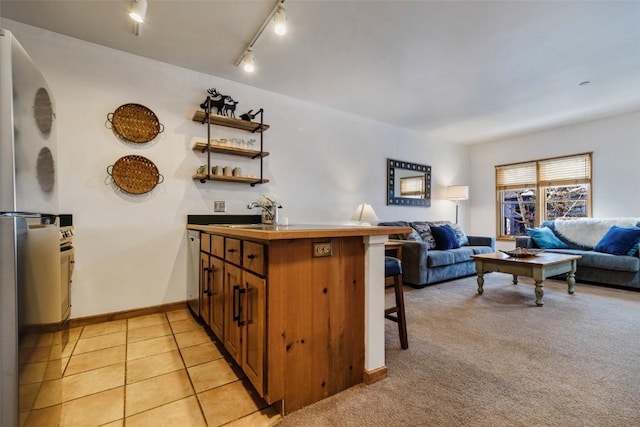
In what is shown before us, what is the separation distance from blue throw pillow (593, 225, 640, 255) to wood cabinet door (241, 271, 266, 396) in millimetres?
4852

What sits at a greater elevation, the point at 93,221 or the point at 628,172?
the point at 628,172

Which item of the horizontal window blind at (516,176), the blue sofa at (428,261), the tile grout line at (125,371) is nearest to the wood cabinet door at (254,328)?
the tile grout line at (125,371)

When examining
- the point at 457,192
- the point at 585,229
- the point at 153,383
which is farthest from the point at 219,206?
the point at 585,229

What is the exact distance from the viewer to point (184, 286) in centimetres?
299

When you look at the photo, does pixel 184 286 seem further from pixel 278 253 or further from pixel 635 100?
pixel 635 100

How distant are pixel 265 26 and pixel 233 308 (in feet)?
7.15

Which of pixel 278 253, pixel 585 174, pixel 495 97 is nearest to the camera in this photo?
pixel 278 253

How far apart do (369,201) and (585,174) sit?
3731mm

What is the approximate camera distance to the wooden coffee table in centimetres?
300

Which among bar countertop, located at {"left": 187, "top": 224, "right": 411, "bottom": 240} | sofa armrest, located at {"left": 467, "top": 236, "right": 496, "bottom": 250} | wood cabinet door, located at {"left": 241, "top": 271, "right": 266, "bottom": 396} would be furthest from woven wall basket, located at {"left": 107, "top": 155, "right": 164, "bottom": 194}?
sofa armrest, located at {"left": 467, "top": 236, "right": 496, "bottom": 250}

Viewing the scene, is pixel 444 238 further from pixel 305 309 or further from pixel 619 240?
pixel 305 309

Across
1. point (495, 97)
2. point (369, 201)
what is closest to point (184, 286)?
point (369, 201)

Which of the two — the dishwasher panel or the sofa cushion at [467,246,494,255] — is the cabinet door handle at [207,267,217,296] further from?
the sofa cushion at [467,246,494,255]

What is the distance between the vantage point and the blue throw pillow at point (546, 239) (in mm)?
4516
